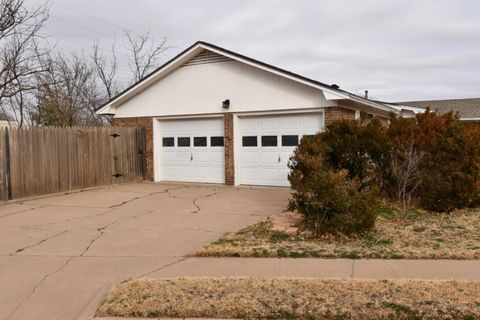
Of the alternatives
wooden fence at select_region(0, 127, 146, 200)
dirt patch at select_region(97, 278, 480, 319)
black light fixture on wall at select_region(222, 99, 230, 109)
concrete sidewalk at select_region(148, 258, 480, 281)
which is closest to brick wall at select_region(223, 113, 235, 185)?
black light fixture on wall at select_region(222, 99, 230, 109)

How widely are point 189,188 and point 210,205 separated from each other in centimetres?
419

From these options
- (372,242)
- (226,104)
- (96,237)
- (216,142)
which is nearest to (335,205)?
(372,242)

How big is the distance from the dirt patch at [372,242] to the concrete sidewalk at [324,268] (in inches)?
9.2

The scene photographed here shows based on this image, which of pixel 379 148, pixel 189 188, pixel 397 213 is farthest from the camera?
pixel 189 188

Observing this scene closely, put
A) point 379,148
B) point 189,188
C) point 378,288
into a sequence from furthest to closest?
1. point 189,188
2. point 379,148
3. point 378,288

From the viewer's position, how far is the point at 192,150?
17703 mm

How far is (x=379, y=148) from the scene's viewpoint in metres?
10.9

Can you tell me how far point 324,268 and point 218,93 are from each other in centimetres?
1136

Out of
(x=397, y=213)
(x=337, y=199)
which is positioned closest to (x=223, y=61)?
(x=397, y=213)

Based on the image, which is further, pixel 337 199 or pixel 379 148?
pixel 379 148

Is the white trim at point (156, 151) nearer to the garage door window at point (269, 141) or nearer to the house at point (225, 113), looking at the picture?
the house at point (225, 113)

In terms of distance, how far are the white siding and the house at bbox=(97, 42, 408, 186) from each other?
0.03 meters

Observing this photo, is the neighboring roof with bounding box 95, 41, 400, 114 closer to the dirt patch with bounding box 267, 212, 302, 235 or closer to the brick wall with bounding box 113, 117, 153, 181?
the brick wall with bounding box 113, 117, 153, 181

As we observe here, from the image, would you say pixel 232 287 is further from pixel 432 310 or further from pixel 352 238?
pixel 352 238
